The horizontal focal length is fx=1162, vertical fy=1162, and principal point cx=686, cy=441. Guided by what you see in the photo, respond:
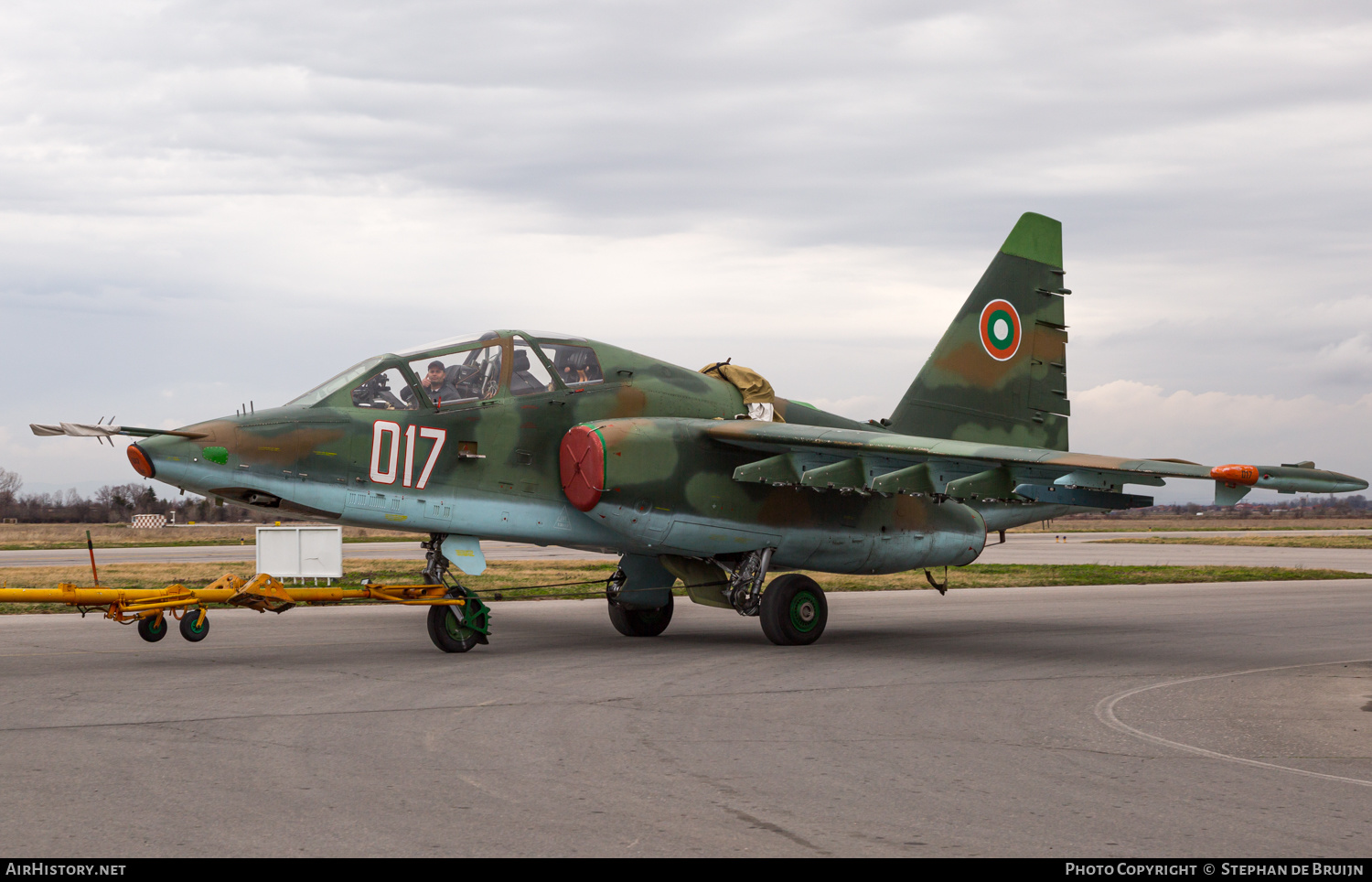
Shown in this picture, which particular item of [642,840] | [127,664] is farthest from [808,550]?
[642,840]

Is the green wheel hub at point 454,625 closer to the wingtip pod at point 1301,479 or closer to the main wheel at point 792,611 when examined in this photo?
the main wheel at point 792,611

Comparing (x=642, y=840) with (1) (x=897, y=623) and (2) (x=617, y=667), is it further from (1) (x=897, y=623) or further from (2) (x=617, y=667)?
(1) (x=897, y=623)

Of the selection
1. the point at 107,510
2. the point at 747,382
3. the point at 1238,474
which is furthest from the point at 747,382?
the point at 107,510

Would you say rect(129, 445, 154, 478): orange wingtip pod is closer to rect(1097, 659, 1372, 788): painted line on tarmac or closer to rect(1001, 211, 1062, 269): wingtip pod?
rect(1097, 659, 1372, 788): painted line on tarmac

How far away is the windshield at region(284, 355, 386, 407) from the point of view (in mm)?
12508

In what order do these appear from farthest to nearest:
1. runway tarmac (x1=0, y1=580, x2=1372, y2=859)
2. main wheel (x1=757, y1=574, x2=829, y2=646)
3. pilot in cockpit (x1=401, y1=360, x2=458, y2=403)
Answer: main wheel (x1=757, y1=574, x2=829, y2=646)
pilot in cockpit (x1=401, y1=360, x2=458, y2=403)
runway tarmac (x1=0, y1=580, x2=1372, y2=859)

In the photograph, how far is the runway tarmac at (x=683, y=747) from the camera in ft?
17.8

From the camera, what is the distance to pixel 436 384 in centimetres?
1299

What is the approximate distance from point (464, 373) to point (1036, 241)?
31.0 ft

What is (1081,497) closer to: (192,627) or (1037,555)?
(192,627)

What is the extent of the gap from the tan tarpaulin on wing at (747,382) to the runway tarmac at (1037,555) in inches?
885

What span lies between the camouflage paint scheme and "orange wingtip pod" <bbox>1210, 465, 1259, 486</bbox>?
2cm

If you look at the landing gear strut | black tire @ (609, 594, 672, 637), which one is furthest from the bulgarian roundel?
the landing gear strut

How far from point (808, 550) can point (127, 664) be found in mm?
7922
